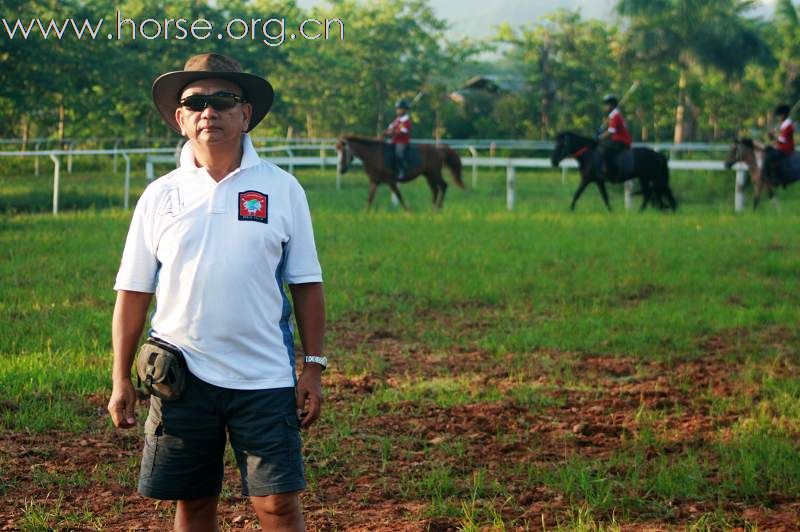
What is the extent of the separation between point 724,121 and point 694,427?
47.9 meters

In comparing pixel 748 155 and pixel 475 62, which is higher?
pixel 475 62

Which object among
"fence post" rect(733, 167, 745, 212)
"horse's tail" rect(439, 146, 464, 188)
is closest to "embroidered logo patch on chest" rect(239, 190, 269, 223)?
"fence post" rect(733, 167, 745, 212)

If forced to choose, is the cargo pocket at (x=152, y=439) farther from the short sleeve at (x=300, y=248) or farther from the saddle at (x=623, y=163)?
the saddle at (x=623, y=163)

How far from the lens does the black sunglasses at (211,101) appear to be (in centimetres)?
362

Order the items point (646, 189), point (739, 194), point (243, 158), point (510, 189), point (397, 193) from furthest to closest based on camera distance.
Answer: point (646, 189) < point (397, 193) < point (510, 189) < point (739, 194) < point (243, 158)

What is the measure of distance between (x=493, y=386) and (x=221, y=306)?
13.7ft

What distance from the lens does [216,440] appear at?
360cm

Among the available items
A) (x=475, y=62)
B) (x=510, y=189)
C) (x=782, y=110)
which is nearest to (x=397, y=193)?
(x=510, y=189)

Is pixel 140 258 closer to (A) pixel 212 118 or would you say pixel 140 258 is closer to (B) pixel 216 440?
(A) pixel 212 118

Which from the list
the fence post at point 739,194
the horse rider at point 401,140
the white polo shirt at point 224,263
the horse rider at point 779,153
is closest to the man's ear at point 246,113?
the white polo shirt at point 224,263

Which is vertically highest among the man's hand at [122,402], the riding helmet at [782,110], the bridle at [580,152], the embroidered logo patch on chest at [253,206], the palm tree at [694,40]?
the palm tree at [694,40]

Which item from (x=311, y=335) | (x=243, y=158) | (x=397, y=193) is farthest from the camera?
(x=397, y=193)

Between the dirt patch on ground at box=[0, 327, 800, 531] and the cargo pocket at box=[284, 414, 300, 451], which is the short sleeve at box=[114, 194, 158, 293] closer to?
the cargo pocket at box=[284, 414, 300, 451]

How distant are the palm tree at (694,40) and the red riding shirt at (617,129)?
3346cm
